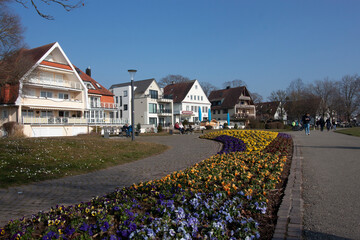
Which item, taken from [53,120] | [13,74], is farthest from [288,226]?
[53,120]

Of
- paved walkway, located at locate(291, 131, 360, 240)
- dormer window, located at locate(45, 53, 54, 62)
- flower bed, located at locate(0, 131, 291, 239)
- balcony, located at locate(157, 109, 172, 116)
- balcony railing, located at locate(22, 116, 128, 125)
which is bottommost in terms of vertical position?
paved walkway, located at locate(291, 131, 360, 240)

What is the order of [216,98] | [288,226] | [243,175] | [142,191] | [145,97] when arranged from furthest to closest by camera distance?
[216,98]
[145,97]
[243,175]
[142,191]
[288,226]

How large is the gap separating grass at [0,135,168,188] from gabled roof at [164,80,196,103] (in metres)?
53.7

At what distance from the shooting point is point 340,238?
12.3 ft

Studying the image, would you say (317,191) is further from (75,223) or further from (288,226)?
(75,223)

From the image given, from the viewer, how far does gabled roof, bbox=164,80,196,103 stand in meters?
68.2

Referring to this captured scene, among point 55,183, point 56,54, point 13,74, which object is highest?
point 56,54

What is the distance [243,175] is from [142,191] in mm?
2520

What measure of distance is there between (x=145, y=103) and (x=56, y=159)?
162ft

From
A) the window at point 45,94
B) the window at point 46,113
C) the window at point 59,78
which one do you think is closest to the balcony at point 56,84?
the window at point 59,78

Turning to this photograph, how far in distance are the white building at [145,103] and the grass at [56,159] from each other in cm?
4513

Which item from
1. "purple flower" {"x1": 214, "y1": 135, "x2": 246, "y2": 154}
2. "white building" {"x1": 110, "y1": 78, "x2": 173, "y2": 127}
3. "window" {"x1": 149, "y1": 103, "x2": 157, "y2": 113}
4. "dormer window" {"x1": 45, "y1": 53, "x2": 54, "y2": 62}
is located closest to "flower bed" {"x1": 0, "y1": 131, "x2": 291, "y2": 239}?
"purple flower" {"x1": 214, "y1": 135, "x2": 246, "y2": 154}

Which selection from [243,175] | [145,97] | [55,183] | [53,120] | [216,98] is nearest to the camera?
[243,175]

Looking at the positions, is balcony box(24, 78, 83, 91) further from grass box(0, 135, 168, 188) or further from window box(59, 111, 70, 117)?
grass box(0, 135, 168, 188)
